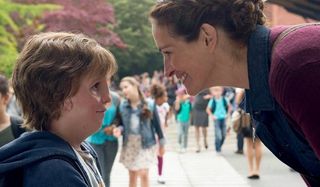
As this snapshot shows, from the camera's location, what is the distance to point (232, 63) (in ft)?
7.33

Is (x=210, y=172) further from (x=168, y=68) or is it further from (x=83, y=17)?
(x=83, y=17)

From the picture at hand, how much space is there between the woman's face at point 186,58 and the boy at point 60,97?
284 mm

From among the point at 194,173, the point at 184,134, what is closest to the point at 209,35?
the point at 194,173

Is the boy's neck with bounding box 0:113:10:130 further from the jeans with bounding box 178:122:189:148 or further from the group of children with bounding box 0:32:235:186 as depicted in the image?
the jeans with bounding box 178:122:189:148

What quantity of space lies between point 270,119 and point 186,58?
432mm

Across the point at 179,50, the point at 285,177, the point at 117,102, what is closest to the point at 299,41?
the point at 179,50

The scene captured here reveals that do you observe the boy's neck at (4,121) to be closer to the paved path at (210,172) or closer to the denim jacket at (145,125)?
the denim jacket at (145,125)

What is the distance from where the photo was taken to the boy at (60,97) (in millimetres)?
1936

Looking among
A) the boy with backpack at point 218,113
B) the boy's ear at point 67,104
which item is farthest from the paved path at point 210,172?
the boy's ear at point 67,104

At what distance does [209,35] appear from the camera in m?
2.20

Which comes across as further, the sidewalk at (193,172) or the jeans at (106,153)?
the sidewalk at (193,172)

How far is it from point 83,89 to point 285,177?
25.7 feet

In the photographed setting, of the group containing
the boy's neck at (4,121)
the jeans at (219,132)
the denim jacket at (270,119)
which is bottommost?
the jeans at (219,132)

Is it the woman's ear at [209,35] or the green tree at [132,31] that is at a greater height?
the woman's ear at [209,35]
